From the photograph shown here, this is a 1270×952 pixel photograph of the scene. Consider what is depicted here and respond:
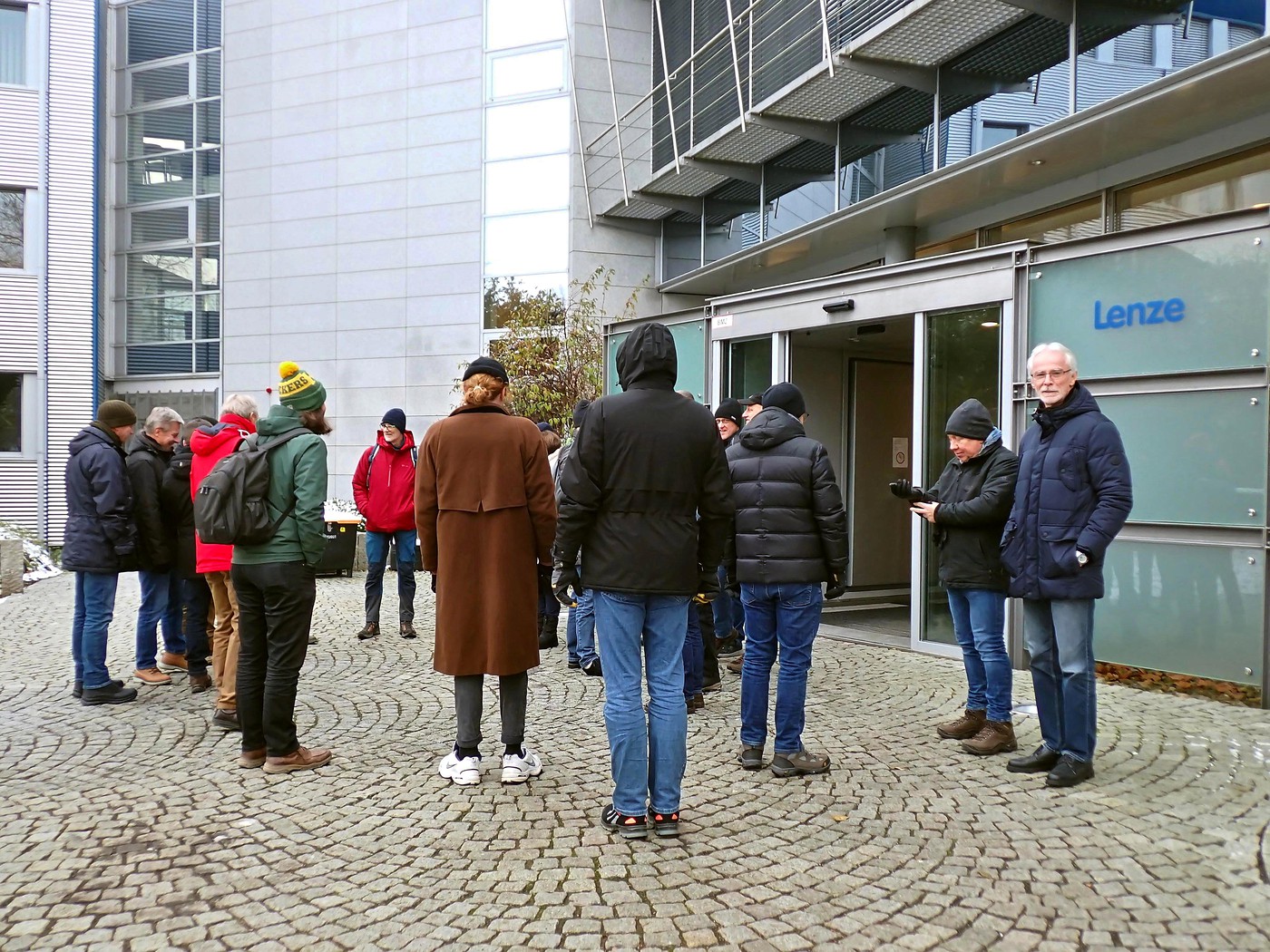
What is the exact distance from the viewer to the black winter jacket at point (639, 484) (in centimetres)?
404

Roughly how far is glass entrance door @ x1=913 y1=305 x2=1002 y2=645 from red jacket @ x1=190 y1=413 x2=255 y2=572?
5310 mm

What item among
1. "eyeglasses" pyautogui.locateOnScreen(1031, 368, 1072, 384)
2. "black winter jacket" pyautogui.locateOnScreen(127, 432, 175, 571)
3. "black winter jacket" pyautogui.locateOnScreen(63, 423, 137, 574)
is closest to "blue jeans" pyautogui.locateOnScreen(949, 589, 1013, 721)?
"eyeglasses" pyautogui.locateOnScreen(1031, 368, 1072, 384)

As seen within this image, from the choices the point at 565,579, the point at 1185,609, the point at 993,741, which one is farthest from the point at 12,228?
the point at 1185,609

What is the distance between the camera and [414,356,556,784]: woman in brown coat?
188 inches

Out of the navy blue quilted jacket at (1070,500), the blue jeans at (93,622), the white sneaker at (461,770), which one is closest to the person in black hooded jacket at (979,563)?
the navy blue quilted jacket at (1070,500)

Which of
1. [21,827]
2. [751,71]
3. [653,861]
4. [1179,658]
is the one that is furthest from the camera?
[751,71]

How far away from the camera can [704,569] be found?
4309 millimetres

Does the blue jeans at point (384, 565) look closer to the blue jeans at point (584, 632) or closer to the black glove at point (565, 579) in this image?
the blue jeans at point (584, 632)

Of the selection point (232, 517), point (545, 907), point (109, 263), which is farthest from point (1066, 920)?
point (109, 263)

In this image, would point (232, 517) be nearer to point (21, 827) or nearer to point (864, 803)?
point (21, 827)

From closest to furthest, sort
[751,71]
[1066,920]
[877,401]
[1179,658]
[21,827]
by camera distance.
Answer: [1066,920], [21,827], [1179,658], [877,401], [751,71]

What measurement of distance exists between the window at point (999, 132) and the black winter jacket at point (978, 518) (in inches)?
222

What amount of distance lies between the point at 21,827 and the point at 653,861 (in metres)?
2.75

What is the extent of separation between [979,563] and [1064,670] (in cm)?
81
